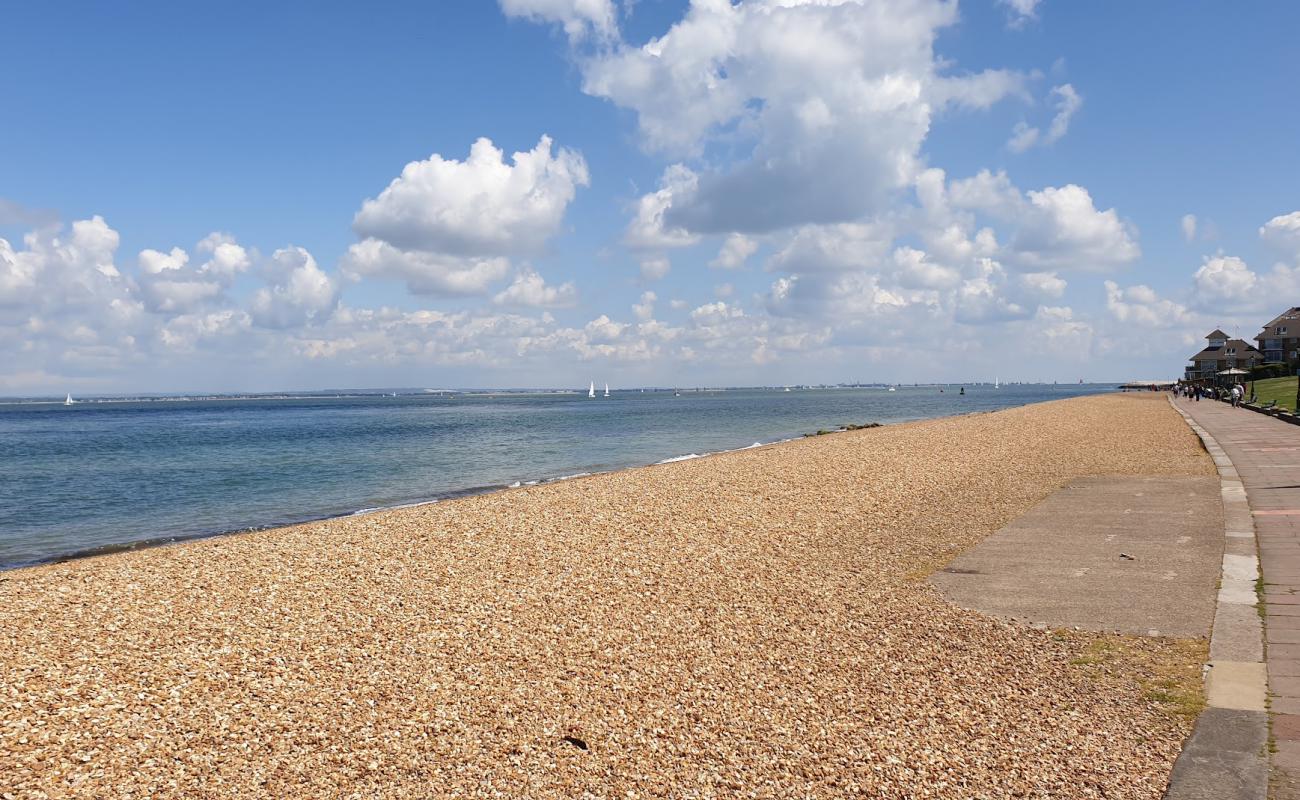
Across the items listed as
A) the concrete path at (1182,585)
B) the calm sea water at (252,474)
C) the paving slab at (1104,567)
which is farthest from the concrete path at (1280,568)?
the calm sea water at (252,474)

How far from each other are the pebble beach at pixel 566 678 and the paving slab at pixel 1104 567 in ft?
1.56

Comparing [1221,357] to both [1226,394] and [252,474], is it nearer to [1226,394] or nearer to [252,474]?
[1226,394]

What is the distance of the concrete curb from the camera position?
452 centimetres


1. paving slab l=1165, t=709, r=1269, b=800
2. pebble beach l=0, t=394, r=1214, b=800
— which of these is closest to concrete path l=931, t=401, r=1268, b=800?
paving slab l=1165, t=709, r=1269, b=800

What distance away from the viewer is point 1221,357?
11169 centimetres

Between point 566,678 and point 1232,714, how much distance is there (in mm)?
4892

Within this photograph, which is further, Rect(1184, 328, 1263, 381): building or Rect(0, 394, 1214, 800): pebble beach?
Rect(1184, 328, 1263, 381): building

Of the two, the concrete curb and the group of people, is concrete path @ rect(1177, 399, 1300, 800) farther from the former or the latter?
the group of people

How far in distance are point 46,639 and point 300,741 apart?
14.0ft

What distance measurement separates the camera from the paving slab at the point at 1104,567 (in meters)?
7.94

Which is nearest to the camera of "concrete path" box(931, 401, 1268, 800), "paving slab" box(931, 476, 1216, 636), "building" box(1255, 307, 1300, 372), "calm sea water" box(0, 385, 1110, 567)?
"concrete path" box(931, 401, 1268, 800)

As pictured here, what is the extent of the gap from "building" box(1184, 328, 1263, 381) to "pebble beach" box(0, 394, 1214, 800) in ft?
372

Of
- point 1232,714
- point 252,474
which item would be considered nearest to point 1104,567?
point 1232,714

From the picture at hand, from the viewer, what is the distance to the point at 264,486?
93.4ft
